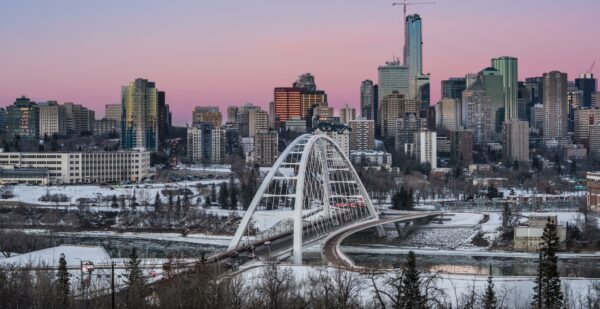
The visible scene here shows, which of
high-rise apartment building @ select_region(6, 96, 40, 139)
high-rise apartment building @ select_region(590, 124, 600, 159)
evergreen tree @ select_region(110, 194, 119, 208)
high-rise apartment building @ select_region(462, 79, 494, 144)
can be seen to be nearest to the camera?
evergreen tree @ select_region(110, 194, 119, 208)

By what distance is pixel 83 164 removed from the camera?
78062 mm

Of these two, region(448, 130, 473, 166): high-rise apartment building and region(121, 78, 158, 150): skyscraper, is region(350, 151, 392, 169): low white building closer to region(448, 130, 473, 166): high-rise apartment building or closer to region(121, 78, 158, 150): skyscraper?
region(448, 130, 473, 166): high-rise apartment building

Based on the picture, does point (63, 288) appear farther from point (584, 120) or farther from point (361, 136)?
point (584, 120)

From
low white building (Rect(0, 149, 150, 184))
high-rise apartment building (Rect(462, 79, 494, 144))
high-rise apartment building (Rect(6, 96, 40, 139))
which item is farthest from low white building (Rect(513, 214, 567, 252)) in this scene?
high-rise apartment building (Rect(462, 79, 494, 144))

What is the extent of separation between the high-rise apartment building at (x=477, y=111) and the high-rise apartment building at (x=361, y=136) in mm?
46143

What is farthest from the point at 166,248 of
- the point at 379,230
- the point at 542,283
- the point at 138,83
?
the point at 138,83

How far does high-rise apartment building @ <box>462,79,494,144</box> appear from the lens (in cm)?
17038

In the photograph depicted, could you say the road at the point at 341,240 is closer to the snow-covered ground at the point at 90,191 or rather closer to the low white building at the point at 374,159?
the snow-covered ground at the point at 90,191

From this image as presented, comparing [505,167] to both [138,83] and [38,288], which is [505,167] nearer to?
[138,83]

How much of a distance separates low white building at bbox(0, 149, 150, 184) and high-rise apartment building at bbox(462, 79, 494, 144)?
3845 inches

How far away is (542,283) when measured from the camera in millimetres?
25172

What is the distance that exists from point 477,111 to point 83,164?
108 m

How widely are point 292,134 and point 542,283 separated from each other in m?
111

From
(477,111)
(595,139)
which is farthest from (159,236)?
(477,111)
